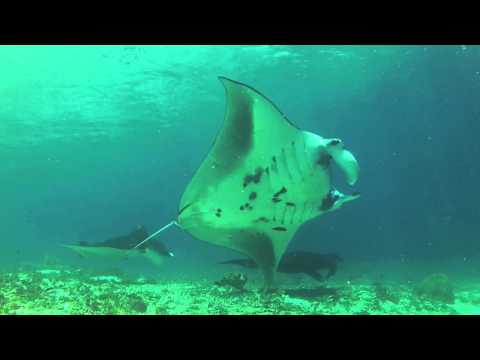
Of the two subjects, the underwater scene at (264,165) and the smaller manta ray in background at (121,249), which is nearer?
the underwater scene at (264,165)

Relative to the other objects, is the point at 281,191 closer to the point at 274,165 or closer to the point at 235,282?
the point at 274,165

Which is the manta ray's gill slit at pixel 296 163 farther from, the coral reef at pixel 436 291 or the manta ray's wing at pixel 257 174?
the coral reef at pixel 436 291

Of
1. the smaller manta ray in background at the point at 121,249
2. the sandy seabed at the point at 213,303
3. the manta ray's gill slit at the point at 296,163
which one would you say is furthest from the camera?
the smaller manta ray in background at the point at 121,249

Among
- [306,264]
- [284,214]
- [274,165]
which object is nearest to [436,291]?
[306,264]

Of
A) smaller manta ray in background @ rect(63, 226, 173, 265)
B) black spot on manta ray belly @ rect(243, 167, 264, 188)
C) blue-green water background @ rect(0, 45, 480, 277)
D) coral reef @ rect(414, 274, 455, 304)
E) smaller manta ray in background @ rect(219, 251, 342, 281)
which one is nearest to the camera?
black spot on manta ray belly @ rect(243, 167, 264, 188)

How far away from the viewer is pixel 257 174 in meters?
4.73

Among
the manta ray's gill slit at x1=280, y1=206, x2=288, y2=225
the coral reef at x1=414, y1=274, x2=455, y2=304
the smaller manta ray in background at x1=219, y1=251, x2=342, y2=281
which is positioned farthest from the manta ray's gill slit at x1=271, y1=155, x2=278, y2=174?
the coral reef at x1=414, y1=274, x2=455, y2=304

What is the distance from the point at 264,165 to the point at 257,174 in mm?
154

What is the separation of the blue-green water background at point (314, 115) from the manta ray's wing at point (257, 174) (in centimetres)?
1634

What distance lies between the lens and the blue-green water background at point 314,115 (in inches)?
840

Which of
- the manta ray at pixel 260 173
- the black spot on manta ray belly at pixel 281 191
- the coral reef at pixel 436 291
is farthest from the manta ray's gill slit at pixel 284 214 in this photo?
the coral reef at pixel 436 291

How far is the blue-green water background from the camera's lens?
840 inches

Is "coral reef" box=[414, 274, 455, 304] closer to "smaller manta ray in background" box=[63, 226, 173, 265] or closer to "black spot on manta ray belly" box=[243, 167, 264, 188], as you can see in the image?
"smaller manta ray in background" box=[63, 226, 173, 265]
